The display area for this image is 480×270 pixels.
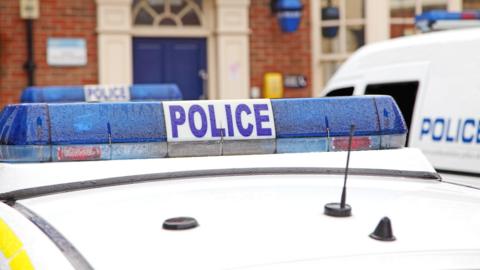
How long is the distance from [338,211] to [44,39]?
8899mm

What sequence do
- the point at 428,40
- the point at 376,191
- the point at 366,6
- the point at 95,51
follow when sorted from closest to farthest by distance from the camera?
the point at 376,191 < the point at 428,40 < the point at 95,51 < the point at 366,6

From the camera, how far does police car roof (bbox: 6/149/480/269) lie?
130cm

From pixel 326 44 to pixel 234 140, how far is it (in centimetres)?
929

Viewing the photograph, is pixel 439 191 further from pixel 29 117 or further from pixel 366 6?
pixel 366 6

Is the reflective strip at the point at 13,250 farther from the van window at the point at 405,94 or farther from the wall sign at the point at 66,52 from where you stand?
the wall sign at the point at 66,52

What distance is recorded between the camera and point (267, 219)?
1527 millimetres

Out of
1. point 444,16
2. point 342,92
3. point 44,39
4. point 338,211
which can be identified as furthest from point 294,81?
point 338,211

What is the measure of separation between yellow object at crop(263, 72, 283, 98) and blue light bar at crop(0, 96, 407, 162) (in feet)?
27.6

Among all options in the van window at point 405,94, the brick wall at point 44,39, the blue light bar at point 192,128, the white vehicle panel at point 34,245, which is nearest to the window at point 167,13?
the brick wall at point 44,39

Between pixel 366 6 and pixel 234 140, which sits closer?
pixel 234 140

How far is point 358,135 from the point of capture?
2172 mm

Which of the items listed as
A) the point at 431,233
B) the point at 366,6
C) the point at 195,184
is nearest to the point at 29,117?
the point at 195,184

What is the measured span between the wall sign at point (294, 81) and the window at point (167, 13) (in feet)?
4.63

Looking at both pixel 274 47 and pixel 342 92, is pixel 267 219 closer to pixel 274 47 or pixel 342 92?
pixel 342 92
